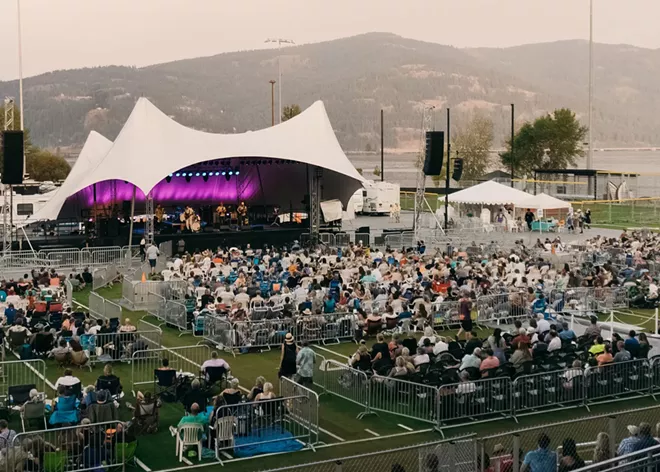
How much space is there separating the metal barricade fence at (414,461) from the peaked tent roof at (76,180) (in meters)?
26.5

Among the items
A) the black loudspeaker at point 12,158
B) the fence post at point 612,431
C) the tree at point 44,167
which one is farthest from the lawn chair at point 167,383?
the tree at point 44,167

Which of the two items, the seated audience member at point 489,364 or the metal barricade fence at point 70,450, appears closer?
the metal barricade fence at point 70,450

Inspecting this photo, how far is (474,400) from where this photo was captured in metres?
15.3

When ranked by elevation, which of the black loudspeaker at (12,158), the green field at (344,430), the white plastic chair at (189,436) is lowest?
the green field at (344,430)

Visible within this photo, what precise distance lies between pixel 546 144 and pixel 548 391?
239 feet

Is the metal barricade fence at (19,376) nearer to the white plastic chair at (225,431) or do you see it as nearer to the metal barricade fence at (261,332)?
the metal barricade fence at (261,332)

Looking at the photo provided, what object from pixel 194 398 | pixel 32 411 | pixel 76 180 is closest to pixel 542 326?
pixel 194 398

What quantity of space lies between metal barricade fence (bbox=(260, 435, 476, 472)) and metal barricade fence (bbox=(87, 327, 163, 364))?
844cm

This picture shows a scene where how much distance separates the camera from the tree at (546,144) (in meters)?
86.0

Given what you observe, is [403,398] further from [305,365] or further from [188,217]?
[188,217]

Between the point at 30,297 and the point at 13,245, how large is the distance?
1377cm

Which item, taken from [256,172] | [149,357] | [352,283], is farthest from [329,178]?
[149,357]

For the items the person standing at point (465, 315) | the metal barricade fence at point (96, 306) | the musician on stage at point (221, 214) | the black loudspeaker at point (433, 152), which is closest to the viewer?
the person standing at point (465, 315)

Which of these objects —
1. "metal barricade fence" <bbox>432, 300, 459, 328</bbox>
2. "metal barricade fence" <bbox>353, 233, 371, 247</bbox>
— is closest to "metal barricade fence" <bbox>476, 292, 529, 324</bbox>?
"metal barricade fence" <bbox>432, 300, 459, 328</bbox>
